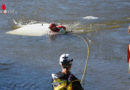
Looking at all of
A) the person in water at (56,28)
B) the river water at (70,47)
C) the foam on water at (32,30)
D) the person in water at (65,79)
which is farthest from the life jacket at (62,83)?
the foam on water at (32,30)

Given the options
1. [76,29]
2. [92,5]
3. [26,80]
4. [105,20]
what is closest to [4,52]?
[26,80]

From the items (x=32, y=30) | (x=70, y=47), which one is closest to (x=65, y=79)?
(x=70, y=47)

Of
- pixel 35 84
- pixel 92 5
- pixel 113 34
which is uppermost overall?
pixel 92 5

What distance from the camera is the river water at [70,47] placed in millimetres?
8500

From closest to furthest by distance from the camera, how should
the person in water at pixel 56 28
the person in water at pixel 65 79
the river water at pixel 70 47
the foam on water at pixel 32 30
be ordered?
1. the person in water at pixel 65 79
2. the river water at pixel 70 47
3. the person in water at pixel 56 28
4. the foam on water at pixel 32 30

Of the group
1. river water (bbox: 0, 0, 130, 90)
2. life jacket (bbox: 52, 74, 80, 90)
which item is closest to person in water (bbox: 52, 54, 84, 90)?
life jacket (bbox: 52, 74, 80, 90)

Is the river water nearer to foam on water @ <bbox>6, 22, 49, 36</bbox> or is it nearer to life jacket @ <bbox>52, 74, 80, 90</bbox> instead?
foam on water @ <bbox>6, 22, 49, 36</bbox>

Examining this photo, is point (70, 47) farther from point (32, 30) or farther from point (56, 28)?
point (32, 30)

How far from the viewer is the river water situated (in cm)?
850

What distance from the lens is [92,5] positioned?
1891 cm

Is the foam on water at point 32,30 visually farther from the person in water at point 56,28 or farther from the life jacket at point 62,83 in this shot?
the life jacket at point 62,83

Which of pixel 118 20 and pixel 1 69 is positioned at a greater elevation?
pixel 118 20

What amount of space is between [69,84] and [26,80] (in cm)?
433

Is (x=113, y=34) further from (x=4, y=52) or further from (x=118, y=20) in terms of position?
(x=4, y=52)
